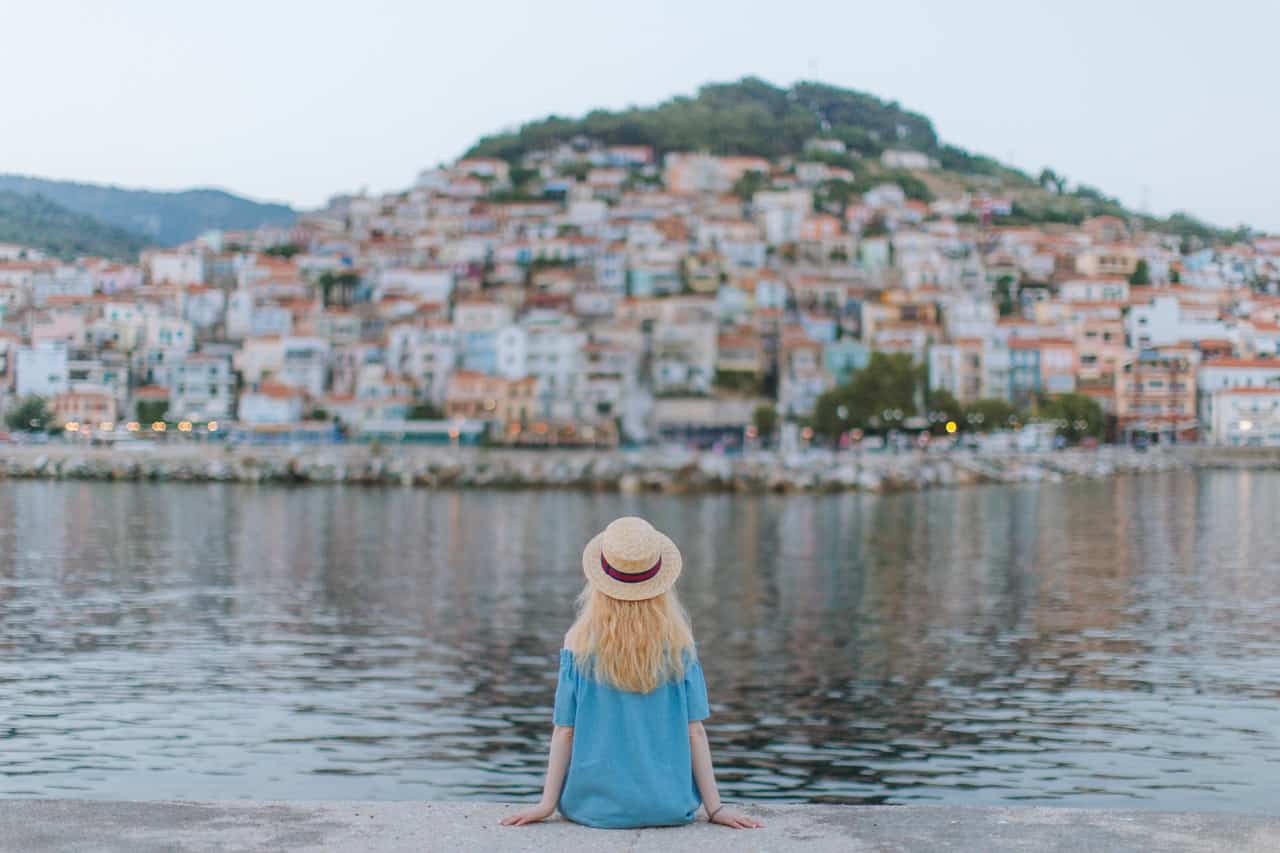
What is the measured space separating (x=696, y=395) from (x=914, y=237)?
36606 millimetres

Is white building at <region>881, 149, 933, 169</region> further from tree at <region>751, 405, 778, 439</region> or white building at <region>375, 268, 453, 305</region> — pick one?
tree at <region>751, 405, 778, 439</region>

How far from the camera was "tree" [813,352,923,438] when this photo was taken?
7400 centimetres

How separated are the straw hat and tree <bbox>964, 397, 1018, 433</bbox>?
7447cm

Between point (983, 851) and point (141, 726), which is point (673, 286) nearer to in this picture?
point (141, 726)

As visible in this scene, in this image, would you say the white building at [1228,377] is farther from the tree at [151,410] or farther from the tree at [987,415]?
the tree at [151,410]

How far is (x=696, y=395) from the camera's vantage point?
276 ft

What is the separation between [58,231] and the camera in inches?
6983

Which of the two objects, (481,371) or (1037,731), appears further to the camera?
(481,371)

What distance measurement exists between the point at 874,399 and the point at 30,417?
42302mm

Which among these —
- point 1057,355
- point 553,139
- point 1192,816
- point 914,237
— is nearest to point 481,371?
point 1057,355

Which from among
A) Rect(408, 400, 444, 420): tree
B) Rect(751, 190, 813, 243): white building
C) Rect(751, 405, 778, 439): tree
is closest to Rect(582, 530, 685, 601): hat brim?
Rect(751, 405, 778, 439): tree

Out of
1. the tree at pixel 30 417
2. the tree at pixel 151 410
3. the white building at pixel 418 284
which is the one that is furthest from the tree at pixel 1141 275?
the tree at pixel 30 417

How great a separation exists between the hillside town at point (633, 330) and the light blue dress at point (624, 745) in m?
68.9

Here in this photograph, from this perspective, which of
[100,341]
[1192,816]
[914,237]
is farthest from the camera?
[914,237]
